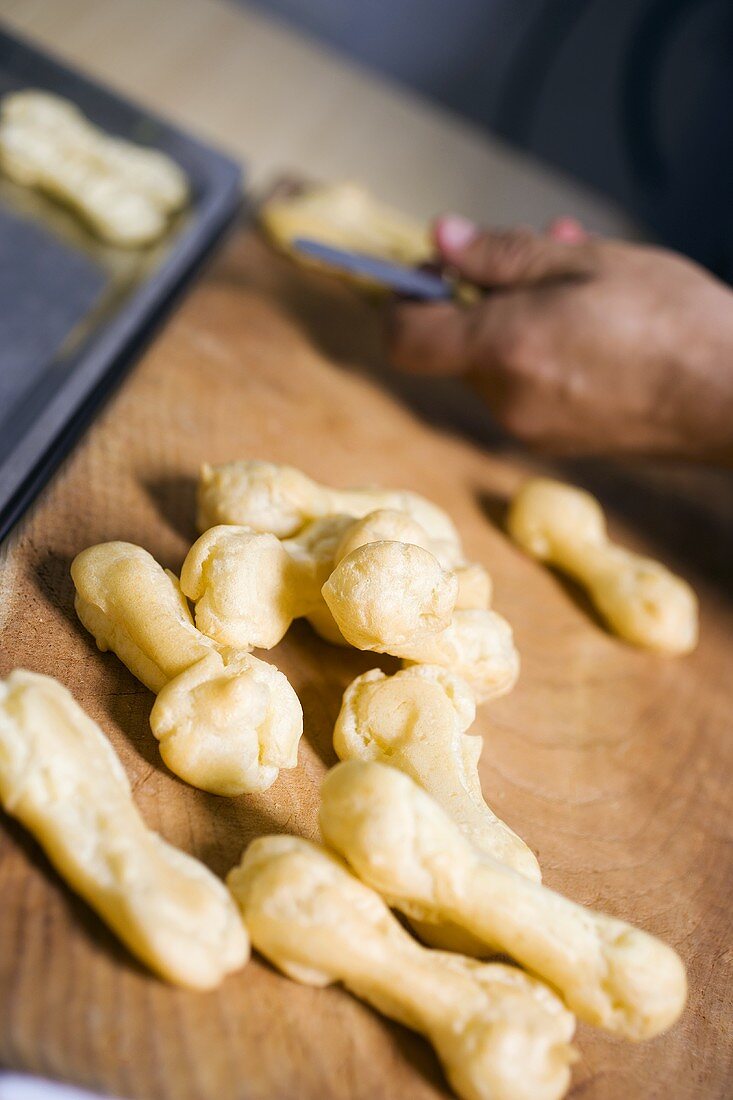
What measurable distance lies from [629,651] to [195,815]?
0.55 meters

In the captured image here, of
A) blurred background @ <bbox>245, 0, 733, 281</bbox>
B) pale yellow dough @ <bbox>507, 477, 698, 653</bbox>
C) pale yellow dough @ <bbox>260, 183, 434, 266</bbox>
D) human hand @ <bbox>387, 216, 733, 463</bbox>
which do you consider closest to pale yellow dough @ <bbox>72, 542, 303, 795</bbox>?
pale yellow dough @ <bbox>507, 477, 698, 653</bbox>

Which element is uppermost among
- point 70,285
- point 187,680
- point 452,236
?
point 452,236

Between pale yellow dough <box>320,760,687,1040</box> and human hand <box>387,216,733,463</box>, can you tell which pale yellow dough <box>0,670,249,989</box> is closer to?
pale yellow dough <box>320,760,687,1040</box>

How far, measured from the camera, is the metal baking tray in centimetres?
95

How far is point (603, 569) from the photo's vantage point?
107cm

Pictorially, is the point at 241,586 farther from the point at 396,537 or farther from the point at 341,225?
the point at 341,225

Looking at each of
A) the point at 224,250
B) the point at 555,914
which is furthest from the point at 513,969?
the point at 224,250

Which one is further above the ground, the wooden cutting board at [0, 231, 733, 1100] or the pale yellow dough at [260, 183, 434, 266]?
the pale yellow dough at [260, 183, 434, 266]

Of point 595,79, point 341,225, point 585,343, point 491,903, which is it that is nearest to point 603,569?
point 585,343

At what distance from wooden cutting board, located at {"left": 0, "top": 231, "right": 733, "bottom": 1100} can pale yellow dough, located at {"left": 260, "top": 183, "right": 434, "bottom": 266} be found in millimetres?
50

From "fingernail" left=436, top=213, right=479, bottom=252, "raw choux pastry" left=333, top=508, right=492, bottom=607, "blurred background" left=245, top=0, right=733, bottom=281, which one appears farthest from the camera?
"blurred background" left=245, top=0, right=733, bottom=281

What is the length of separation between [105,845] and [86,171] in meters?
0.97

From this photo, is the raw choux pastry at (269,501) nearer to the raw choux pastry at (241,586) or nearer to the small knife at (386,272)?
the raw choux pastry at (241,586)

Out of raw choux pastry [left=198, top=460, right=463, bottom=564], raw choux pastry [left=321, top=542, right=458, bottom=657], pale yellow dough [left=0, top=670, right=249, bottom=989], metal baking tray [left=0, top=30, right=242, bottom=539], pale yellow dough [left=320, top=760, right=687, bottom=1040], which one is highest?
raw choux pastry [left=321, top=542, right=458, bottom=657]
